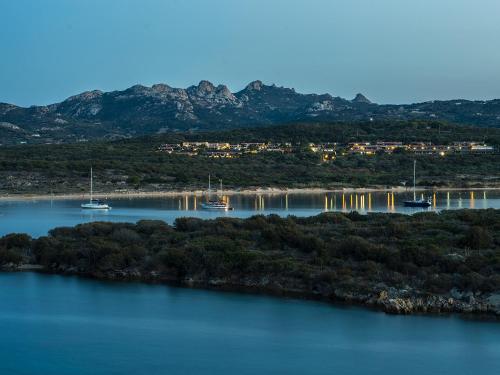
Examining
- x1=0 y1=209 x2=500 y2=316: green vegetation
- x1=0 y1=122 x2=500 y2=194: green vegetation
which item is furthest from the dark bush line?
x1=0 y1=122 x2=500 y2=194: green vegetation

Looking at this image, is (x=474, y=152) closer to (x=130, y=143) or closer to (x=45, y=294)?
(x=130, y=143)

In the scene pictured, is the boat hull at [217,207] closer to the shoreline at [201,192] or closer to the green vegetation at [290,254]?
the shoreline at [201,192]

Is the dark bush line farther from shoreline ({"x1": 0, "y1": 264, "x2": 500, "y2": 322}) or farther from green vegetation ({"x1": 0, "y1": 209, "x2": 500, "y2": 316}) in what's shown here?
shoreline ({"x1": 0, "y1": 264, "x2": 500, "y2": 322})

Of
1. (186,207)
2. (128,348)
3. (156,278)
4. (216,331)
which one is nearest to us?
(128,348)

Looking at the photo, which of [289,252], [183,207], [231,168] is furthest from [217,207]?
[231,168]

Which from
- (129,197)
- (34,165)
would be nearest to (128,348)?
(129,197)

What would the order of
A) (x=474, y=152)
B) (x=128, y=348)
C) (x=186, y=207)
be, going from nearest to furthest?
(x=128, y=348) < (x=186, y=207) < (x=474, y=152)
